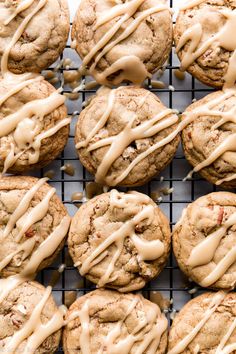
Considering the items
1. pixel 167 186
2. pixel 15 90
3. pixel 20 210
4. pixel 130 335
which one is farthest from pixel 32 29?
pixel 130 335

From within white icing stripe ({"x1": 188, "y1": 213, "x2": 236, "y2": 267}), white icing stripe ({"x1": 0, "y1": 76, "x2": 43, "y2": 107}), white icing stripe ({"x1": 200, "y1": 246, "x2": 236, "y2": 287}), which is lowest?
white icing stripe ({"x1": 200, "y1": 246, "x2": 236, "y2": 287})

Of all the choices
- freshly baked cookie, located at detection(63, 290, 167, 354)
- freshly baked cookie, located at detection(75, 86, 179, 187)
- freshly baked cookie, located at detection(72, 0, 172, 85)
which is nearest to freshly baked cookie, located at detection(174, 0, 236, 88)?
freshly baked cookie, located at detection(72, 0, 172, 85)

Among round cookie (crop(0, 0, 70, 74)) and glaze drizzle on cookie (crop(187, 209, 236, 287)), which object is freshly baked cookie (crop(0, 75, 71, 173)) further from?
glaze drizzle on cookie (crop(187, 209, 236, 287))

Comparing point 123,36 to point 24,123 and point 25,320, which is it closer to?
point 24,123

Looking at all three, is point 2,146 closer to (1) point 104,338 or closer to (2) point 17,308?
(2) point 17,308

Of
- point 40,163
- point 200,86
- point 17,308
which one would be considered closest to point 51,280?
point 17,308

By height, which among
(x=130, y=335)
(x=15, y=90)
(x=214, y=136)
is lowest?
(x=130, y=335)

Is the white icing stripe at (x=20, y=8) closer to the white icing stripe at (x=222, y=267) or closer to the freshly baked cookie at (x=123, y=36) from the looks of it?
the freshly baked cookie at (x=123, y=36)

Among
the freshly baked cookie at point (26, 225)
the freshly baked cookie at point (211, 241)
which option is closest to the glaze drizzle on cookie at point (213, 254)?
the freshly baked cookie at point (211, 241)
